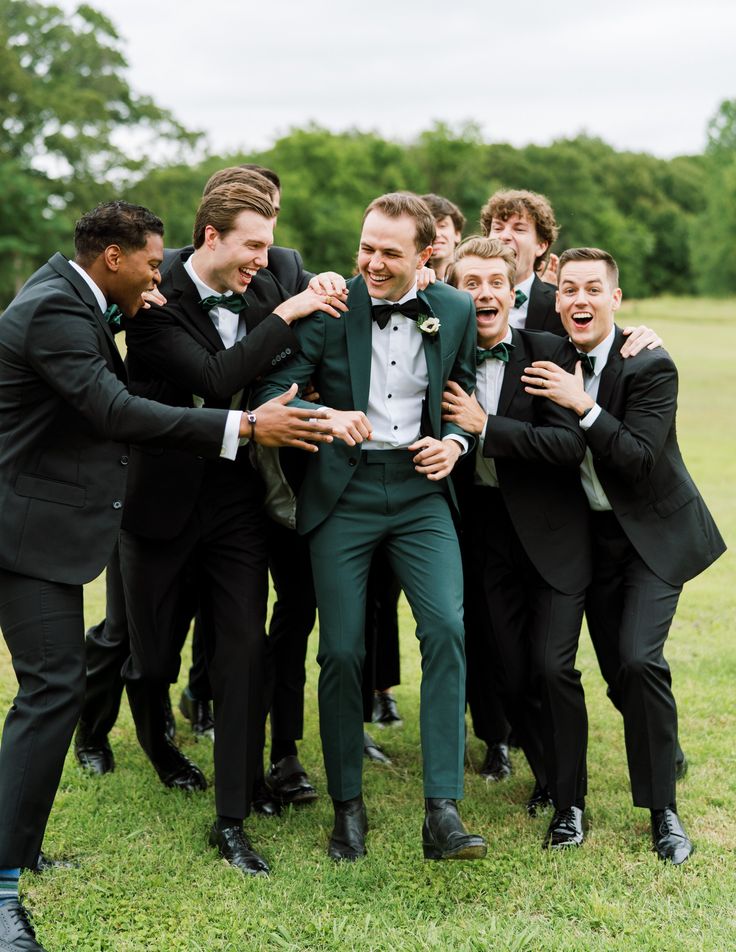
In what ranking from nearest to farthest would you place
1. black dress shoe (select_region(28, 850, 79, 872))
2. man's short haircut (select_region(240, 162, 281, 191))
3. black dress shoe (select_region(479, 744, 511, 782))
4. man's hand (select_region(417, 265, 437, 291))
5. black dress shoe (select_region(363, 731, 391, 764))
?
black dress shoe (select_region(28, 850, 79, 872))
man's hand (select_region(417, 265, 437, 291))
man's short haircut (select_region(240, 162, 281, 191))
black dress shoe (select_region(479, 744, 511, 782))
black dress shoe (select_region(363, 731, 391, 764))

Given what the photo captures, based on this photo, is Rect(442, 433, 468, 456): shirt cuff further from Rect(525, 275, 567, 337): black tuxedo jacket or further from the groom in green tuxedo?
Rect(525, 275, 567, 337): black tuxedo jacket

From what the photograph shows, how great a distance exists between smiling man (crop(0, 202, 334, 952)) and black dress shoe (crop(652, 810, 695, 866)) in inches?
104

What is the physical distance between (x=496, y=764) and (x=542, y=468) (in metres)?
1.76

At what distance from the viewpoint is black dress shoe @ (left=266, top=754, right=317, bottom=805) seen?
5754 millimetres

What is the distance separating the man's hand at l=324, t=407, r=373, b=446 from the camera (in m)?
4.86

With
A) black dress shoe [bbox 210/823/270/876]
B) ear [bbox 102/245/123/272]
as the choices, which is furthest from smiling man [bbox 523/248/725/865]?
ear [bbox 102/245/123/272]

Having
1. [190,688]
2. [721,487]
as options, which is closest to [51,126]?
[721,487]

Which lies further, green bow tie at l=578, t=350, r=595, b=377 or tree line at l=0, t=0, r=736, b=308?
tree line at l=0, t=0, r=736, b=308

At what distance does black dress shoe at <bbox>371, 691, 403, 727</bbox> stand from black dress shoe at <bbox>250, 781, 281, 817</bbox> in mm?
1433

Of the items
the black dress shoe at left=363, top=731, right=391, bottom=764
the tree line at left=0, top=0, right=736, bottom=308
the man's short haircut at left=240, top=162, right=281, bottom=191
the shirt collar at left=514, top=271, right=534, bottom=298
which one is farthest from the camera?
the tree line at left=0, top=0, right=736, bottom=308

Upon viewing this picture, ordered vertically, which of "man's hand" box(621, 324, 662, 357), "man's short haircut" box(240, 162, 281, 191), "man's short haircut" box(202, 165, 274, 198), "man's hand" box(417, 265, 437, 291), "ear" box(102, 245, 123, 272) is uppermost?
"man's short haircut" box(240, 162, 281, 191)

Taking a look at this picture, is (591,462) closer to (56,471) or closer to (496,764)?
(496,764)

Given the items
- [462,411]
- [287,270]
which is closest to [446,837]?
[462,411]

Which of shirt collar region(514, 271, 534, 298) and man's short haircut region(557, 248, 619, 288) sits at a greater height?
man's short haircut region(557, 248, 619, 288)
